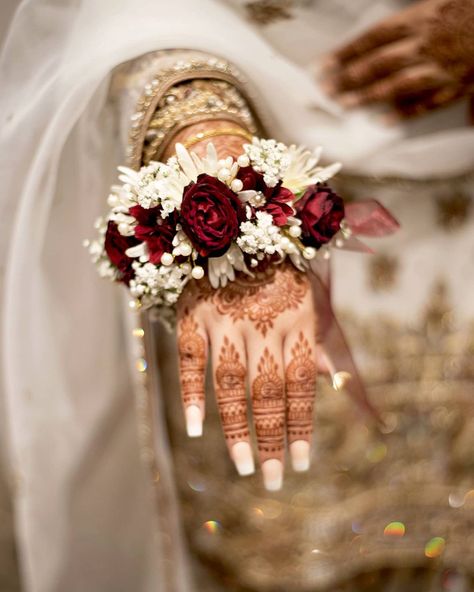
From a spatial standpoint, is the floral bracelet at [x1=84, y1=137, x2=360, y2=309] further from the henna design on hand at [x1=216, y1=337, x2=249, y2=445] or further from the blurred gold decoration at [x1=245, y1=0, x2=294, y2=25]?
the blurred gold decoration at [x1=245, y1=0, x2=294, y2=25]

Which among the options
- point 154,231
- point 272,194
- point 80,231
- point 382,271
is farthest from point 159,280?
point 382,271

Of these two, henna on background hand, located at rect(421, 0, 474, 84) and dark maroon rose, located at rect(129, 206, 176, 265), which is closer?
dark maroon rose, located at rect(129, 206, 176, 265)

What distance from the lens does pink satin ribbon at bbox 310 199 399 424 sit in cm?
82

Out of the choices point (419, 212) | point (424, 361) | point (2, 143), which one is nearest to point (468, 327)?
point (424, 361)

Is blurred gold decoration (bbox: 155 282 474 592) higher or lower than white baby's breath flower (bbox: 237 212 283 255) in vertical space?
lower

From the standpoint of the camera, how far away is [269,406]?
2.52 feet

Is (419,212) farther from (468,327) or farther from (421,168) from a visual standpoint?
(468,327)

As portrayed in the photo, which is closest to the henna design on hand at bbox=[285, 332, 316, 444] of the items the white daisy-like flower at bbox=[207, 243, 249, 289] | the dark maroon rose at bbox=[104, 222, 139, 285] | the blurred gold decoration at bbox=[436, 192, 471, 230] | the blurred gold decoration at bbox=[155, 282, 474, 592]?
the white daisy-like flower at bbox=[207, 243, 249, 289]

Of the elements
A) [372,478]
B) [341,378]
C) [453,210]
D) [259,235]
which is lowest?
[372,478]

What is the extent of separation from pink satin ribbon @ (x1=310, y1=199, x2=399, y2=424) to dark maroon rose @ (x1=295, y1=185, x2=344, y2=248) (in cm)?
6

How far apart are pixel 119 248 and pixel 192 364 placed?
16 centimetres

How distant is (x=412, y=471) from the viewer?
1140 mm

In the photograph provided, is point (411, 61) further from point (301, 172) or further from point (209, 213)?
point (209, 213)

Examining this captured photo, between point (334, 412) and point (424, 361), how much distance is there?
0.18 m
